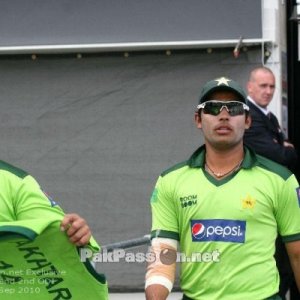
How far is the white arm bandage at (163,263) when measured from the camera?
4.19 m

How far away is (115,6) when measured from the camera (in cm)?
819

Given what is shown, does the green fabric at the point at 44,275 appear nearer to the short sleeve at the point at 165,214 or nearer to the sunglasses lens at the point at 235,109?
the short sleeve at the point at 165,214

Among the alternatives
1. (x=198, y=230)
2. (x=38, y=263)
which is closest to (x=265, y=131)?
(x=198, y=230)

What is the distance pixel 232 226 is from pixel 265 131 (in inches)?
107

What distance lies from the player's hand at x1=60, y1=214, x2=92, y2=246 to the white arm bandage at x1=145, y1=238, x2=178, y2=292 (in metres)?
0.70

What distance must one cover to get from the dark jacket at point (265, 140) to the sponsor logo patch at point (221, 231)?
2476mm

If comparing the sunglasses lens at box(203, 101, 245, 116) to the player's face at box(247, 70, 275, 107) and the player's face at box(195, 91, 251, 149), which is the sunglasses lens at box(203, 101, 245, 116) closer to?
the player's face at box(195, 91, 251, 149)

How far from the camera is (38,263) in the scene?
3.74 metres

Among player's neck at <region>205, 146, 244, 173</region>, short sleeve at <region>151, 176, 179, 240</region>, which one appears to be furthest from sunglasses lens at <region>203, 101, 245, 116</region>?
short sleeve at <region>151, 176, 179, 240</region>

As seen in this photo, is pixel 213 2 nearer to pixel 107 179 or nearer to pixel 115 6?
pixel 115 6

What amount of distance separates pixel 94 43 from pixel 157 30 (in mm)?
590

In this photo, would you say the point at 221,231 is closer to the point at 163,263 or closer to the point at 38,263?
the point at 163,263

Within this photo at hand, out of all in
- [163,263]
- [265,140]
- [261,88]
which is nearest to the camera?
[163,263]

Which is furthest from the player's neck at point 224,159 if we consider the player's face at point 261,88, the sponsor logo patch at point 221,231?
the player's face at point 261,88
